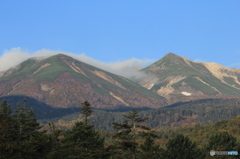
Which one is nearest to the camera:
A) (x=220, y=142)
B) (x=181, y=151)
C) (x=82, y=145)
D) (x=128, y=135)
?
(x=128, y=135)

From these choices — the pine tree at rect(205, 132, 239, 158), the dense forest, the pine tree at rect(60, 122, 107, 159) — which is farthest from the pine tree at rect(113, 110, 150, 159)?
the pine tree at rect(205, 132, 239, 158)

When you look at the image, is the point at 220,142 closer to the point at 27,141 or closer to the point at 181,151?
the point at 181,151

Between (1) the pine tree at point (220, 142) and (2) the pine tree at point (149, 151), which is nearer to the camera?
(2) the pine tree at point (149, 151)

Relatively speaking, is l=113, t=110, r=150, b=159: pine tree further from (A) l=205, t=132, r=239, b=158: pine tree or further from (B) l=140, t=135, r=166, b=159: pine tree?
(A) l=205, t=132, r=239, b=158: pine tree

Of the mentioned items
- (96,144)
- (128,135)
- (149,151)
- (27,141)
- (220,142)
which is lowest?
(149,151)

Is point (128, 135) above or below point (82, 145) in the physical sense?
above

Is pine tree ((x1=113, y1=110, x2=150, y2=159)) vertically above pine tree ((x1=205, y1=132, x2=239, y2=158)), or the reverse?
pine tree ((x1=113, y1=110, x2=150, y2=159))

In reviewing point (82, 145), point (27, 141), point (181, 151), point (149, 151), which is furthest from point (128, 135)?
point (181, 151)

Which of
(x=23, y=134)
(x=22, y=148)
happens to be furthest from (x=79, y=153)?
(x=23, y=134)

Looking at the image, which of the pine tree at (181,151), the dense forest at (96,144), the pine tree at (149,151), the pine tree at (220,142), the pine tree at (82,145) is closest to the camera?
the dense forest at (96,144)

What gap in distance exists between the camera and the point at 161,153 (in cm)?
7531

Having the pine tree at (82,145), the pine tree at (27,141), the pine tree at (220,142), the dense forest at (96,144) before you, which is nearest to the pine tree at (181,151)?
the dense forest at (96,144)

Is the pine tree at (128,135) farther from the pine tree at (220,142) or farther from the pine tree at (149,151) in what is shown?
the pine tree at (220,142)

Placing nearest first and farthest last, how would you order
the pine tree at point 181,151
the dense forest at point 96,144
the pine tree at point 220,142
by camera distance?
1. the dense forest at point 96,144
2. the pine tree at point 181,151
3. the pine tree at point 220,142
